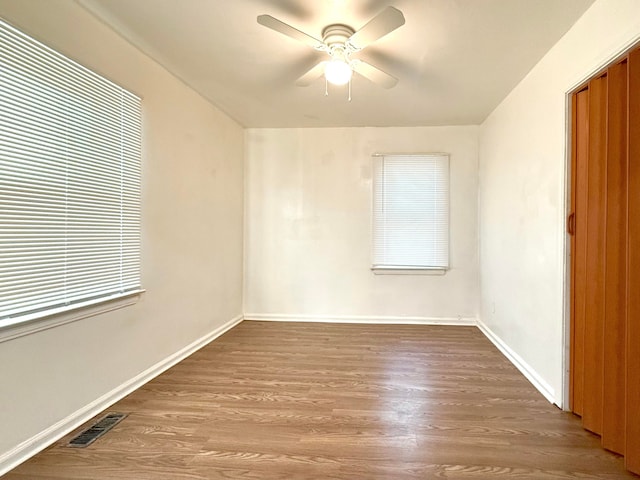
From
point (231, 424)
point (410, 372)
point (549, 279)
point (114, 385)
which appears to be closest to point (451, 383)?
point (410, 372)

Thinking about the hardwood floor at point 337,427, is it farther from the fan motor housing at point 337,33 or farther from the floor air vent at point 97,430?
the fan motor housing at point 337,33

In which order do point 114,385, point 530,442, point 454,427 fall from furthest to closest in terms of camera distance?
1. point 114,385
2. point 454,427
3. point 530,442

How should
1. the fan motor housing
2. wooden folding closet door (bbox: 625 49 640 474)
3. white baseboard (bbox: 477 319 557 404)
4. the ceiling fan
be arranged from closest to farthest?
wooden folding closet door (bbox: 625 49 640 474) → the ceiling fan → the fan motor housing → white baseboard (bbox: 477 319 557 404)

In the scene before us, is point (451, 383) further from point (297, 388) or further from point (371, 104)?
point (371, 104)

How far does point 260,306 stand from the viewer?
488 centimetres

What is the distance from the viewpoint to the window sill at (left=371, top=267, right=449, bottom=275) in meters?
4.61

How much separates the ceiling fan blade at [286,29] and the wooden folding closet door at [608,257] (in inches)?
63.9

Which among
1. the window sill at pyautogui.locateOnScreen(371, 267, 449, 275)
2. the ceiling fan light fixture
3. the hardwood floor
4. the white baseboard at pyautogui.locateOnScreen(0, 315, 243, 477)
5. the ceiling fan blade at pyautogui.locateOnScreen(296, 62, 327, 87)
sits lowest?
the hardwood floor

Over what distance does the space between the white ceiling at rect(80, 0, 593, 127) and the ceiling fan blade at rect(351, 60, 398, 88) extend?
185mm

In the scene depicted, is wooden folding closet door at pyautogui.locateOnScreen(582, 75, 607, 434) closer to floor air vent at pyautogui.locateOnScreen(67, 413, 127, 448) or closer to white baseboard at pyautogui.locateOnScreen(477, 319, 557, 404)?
white baseboard at pyautogui.locateOnScreen(477, 319, 557, 404)

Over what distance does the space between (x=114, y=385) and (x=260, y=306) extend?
2.48 metres

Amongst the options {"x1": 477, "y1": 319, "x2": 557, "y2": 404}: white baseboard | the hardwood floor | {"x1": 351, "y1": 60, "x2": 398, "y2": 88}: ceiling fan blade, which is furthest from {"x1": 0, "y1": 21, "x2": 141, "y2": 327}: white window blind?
{"x1": 477, "y1": 319, "x2": 557, "y2": 404}: white baseboard

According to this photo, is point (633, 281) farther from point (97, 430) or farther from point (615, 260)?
point (97, 430)

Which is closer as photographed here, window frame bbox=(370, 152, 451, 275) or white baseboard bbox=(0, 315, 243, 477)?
white baseboard bbox=(0, 315, 243, 477)
